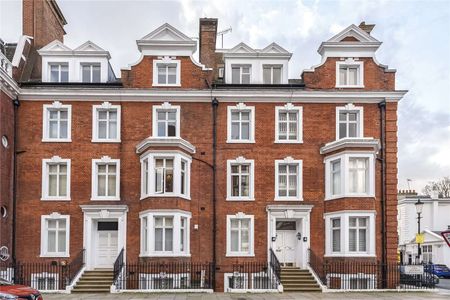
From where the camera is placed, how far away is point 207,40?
108 ft

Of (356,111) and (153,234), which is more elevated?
(356,111)

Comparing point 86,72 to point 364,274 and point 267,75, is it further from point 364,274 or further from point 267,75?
point 364,274

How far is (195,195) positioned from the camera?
1115 inches

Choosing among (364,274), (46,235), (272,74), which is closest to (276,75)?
(272,74)

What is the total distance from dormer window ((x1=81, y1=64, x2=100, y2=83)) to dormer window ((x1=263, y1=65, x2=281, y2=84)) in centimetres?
865

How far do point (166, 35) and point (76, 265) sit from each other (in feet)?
39.7

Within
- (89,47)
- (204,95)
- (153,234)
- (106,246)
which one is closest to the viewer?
(153,234)

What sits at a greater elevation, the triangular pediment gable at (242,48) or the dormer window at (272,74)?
the triangular pediment gable at (242,48)

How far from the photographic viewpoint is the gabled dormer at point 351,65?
28906mm

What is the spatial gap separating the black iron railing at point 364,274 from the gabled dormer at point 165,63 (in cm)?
1073

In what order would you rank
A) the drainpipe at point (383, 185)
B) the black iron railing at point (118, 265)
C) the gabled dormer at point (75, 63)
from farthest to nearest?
the gabled dormer at point (75, 63) < the drainpipe at point (383, 185) < the black iron railing at point (118, 265)

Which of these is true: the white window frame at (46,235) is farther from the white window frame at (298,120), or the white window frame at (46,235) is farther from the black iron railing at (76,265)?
the white window frame at (298,120)

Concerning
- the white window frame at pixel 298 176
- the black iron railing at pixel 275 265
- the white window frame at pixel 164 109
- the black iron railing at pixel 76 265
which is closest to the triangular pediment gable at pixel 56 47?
the white window frame at pixel 164 109

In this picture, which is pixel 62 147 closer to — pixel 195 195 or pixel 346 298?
pixel 195 195
